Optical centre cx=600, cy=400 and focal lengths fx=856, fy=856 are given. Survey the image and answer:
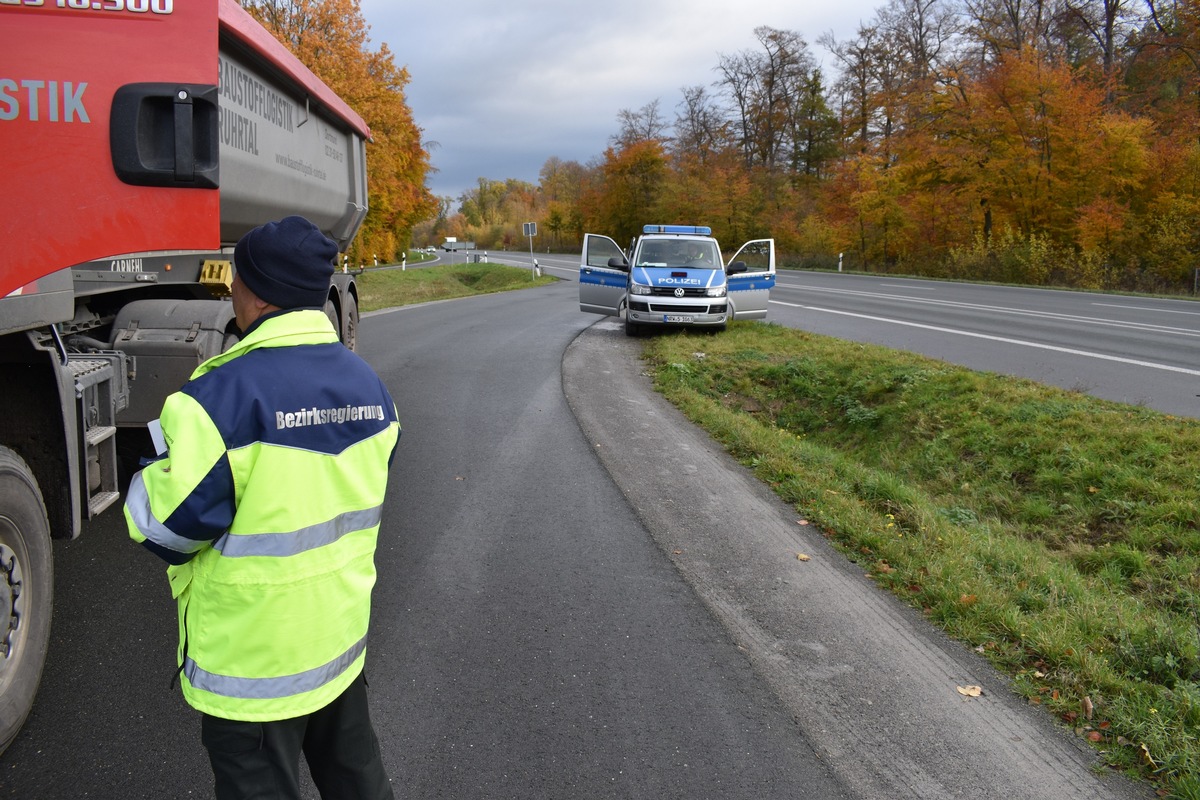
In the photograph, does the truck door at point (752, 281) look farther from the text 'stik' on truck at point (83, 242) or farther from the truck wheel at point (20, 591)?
the truck wheel at point (20, 591)

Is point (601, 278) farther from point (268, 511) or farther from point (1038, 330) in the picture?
point (268, 511)

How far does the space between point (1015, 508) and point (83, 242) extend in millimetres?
7159

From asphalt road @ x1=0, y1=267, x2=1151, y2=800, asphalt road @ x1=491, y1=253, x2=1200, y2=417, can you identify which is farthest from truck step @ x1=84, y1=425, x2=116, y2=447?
asphalt road @ x1=491, y1=253, x2=1200, y2=417

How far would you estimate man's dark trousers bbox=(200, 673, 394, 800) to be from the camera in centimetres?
205

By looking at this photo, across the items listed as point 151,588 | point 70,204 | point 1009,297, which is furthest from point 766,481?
point 1009,297

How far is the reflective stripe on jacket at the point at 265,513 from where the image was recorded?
192 cm

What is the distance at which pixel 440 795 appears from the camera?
287 centimetres

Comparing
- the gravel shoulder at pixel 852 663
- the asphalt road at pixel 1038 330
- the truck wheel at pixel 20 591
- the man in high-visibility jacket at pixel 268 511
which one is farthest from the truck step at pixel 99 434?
the asphalt road at pixel 1038 330

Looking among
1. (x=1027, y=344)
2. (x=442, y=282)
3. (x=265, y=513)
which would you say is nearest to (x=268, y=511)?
(x=265, y=513)

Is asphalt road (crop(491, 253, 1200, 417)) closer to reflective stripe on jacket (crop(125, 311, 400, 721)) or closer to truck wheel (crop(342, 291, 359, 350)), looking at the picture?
truck wheel (crop(342, 291, 359, 350))

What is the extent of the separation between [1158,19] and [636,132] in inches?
1300

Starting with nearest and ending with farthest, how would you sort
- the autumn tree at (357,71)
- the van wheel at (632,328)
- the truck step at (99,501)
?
the truck step at (99,501), the van wheel at (632,328), the autumn tree at (357,71)

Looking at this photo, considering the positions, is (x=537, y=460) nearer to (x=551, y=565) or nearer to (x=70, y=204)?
(x=551, y=565)

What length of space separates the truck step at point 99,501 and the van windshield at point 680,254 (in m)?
12.6
